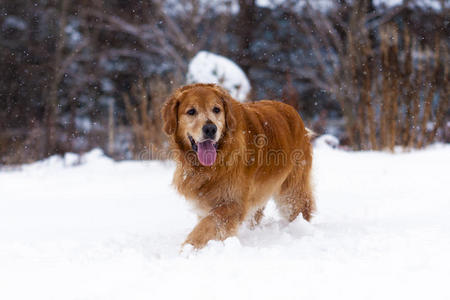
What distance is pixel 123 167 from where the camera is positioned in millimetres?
7926

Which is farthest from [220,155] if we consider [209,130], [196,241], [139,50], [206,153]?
[139,50]

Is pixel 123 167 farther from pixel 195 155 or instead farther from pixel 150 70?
pixel 150 70

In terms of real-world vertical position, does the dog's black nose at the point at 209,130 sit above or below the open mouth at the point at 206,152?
above

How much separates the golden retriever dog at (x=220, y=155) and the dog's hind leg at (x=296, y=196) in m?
0.36

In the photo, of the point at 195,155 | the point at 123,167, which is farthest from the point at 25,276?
the point at 123,167

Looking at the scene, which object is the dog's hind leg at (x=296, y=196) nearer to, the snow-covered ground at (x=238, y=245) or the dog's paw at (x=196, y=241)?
the snow-covered ground at (x=238, y=245)

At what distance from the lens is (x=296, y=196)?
3.94 meters

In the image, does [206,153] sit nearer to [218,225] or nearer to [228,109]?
[228,109]

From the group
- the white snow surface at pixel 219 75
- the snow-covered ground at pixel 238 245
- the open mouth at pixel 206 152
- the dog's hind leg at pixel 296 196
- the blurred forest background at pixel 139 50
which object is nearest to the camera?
the snow-covered ground at pixel 238 245

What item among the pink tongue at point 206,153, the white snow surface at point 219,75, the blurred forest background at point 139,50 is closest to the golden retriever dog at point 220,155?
the pink tongue at point 206,153

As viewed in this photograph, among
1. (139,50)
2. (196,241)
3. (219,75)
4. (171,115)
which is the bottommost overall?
(196,241)

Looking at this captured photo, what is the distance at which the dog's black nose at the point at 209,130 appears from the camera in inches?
116

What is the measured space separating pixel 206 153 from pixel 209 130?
194mm

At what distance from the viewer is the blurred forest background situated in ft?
35.6
